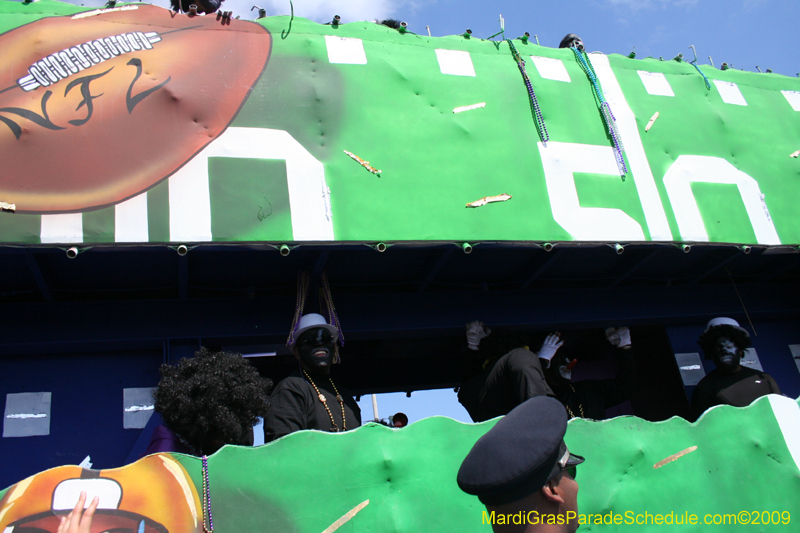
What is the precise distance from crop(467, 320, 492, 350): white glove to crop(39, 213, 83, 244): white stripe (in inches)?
112

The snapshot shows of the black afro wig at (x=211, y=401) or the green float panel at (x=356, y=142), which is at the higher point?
the green float panel at (x=356, y=142)

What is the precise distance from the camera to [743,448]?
11.4 ft

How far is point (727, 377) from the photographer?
5066mm

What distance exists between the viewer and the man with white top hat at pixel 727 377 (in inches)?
192

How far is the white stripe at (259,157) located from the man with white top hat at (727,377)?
10.6ft

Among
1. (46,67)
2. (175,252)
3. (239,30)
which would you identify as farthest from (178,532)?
(239,30)

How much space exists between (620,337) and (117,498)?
3.97 m

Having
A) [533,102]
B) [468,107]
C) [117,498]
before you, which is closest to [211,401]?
[117,498]

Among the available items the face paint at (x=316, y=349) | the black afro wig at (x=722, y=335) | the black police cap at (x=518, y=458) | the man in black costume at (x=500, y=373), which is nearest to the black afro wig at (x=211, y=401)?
the face paint at (x=316, y=349)

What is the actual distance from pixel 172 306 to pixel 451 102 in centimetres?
270

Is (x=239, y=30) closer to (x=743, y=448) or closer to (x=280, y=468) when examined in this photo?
(x=280, y=468)

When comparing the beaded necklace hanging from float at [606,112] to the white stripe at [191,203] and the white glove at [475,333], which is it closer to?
the white glove at [475,333]

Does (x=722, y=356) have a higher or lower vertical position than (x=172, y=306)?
lower

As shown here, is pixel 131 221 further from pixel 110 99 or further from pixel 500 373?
pixel 500 373
